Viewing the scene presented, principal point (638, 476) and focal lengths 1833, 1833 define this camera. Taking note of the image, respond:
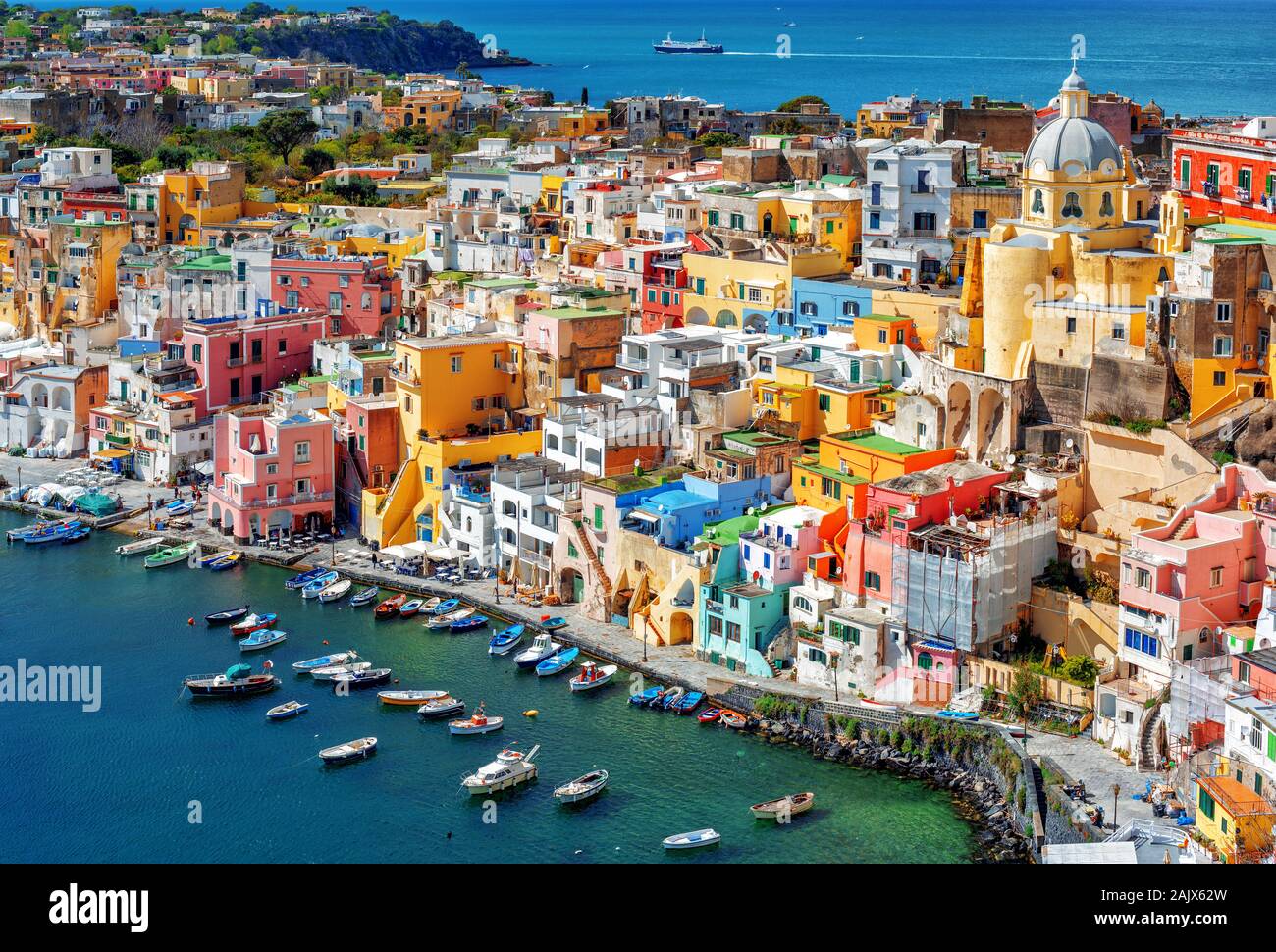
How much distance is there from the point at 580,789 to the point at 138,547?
13281 mm

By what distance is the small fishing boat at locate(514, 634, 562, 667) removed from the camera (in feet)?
84.5

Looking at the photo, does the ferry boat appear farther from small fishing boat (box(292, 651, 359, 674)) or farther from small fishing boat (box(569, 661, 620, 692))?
small fishing boat (box(569, 661, 620, 692))

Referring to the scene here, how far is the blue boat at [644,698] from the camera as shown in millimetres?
24250

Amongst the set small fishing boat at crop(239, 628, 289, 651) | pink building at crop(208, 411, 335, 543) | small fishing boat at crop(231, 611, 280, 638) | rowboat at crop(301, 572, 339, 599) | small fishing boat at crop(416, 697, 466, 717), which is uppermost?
pink building at crop(208, 411, 335, 543)

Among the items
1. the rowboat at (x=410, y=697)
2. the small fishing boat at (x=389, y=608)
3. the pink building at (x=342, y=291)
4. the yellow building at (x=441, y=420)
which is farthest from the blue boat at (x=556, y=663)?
the pink building at (x=342, y=291)

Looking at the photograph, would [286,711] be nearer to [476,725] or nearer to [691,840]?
[476,725]

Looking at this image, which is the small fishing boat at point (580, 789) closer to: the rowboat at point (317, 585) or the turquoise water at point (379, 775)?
the turquoise water at point (379, 775)

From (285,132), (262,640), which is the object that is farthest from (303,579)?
(285,132)

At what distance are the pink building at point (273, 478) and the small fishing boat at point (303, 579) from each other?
220cm

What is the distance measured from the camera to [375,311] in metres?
39.0

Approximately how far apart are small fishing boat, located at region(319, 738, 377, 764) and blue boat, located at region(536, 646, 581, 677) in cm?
307

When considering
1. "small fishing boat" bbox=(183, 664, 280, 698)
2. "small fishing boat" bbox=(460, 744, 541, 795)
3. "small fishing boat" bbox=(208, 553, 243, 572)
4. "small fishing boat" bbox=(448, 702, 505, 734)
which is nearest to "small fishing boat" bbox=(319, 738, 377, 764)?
"small fishing boat" bbox=(448, 702, 505, 734)
